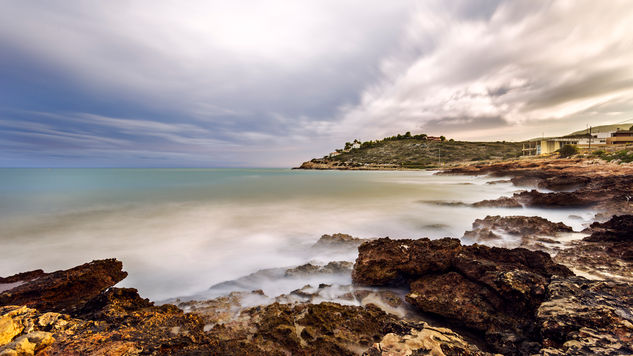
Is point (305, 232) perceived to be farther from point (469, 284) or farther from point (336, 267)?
point (469, 284)

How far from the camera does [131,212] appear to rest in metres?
11.7

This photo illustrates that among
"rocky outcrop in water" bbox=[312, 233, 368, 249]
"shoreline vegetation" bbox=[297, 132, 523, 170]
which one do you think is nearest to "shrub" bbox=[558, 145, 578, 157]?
"shoreline vegetation" bbox=[297, 132, 523, 170]

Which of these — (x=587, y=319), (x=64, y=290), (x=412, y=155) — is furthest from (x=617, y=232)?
(x=412, y=155)

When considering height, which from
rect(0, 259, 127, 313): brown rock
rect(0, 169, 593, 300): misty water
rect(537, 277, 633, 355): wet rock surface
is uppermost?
rect(537, 277, 633, 355): wet rock surface

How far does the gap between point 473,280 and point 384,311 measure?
128 centimetres

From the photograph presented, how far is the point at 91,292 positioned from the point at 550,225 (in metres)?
9.18

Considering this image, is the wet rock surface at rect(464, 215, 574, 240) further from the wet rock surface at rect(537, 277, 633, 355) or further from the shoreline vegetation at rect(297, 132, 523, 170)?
the shoreline vegetation at rect(297, 132, 523, 170)

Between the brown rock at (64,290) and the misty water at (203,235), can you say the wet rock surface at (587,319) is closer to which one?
the misty water at (203,235)

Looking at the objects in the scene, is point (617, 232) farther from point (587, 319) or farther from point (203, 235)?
point (203, 235)

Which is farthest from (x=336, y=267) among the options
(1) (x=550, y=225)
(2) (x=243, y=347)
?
(1) (x=550, y=225)

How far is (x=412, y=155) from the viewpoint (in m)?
81.6

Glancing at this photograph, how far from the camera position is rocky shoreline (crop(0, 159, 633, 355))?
1.96m

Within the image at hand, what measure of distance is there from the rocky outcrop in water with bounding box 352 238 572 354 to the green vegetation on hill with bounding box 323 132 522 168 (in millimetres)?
66758

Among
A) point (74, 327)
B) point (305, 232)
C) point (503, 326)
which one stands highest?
point (74, 327)
